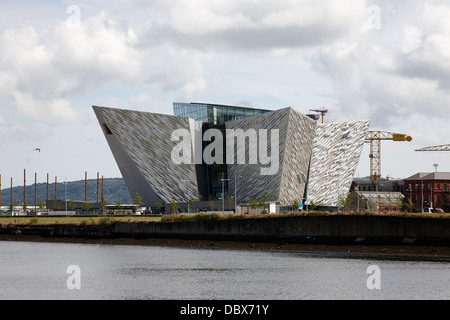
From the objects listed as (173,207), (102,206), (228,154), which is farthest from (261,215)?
(102,206)

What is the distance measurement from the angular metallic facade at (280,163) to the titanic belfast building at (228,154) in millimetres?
149

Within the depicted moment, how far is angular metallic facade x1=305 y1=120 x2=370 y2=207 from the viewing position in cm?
10712

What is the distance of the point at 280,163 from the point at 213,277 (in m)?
60.3

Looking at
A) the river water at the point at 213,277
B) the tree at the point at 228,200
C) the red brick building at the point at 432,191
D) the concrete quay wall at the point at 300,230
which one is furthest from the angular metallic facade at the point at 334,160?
the river water at the point at 213,277

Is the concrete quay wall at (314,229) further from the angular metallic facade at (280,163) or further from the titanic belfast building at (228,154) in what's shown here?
the angular metallic facade at (280,163)

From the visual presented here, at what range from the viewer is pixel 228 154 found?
335 ft

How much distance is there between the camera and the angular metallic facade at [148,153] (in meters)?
91.2

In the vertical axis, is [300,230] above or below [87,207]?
above

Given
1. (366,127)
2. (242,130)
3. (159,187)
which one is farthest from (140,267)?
(366,127)

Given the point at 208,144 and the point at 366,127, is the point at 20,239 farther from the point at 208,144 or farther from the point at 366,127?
the point at 366,127

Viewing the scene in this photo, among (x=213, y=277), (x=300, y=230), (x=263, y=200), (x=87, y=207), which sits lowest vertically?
(x=213, y=277)

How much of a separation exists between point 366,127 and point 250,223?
207ft

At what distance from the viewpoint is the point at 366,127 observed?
113 metres

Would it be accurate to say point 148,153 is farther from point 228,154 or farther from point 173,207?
point 228,154
